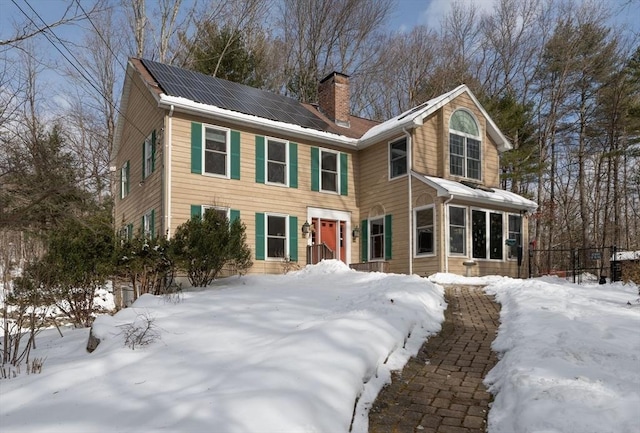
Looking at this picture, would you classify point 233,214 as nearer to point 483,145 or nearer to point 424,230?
point 424,230

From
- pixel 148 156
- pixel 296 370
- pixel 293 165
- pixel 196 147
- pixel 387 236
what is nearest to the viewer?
pixel 296 370

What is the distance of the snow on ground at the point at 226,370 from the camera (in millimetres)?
2656

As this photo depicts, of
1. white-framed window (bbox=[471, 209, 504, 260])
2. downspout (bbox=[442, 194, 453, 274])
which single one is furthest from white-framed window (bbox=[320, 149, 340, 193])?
white-framed window (bbox=[471, 209, 504, 260])

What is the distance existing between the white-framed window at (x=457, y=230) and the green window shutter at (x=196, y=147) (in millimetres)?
7382

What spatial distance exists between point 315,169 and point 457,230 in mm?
4858

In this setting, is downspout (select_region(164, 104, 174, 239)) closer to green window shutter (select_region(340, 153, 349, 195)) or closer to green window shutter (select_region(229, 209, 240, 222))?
green window shutter (select_region(229, 209, 240, 222))

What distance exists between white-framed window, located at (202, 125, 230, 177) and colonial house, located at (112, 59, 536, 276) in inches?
1.2

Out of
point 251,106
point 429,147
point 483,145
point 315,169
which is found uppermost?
point 251,106

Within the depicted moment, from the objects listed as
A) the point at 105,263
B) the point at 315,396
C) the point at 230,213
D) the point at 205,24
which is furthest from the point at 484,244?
the point at 205,24

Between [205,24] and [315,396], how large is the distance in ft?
78.9

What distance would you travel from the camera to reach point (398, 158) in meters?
14.2

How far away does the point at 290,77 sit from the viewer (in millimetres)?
25750

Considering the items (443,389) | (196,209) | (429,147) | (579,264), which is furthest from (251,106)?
(443,389)

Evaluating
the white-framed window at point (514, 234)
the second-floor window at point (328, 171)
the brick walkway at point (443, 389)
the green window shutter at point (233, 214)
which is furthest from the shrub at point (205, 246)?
the white-framed window at point (514, 234)
